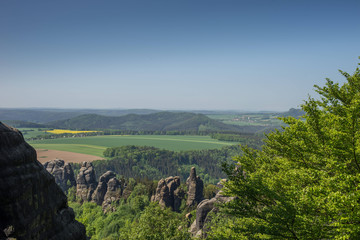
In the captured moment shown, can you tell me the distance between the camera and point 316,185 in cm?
1123

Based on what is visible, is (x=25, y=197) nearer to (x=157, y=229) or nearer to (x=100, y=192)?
(x=157, y=229)

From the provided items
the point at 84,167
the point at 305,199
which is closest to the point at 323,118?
the point at 305,199

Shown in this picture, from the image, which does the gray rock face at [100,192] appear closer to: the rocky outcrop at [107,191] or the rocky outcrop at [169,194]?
the rocky outcrop at [107,191]

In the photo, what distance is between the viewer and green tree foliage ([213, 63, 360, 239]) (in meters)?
9.00

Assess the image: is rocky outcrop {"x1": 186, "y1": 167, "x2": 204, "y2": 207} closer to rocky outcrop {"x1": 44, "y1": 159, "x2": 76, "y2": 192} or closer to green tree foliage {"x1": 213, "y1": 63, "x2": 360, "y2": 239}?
green tree foliage {"x1": 213, "y1": 63, "x2": 360, "y2": 239}

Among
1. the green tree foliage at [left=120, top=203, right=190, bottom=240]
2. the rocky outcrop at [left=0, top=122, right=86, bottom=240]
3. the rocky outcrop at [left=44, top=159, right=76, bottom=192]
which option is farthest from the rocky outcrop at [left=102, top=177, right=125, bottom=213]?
the rocky outcrop at [left=0, top=122, right=86, bottom=240]

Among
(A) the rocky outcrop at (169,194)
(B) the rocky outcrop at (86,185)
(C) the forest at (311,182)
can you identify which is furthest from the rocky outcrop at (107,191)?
(C) the forest at (311,182)

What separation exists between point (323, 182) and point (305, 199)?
1.42 metres

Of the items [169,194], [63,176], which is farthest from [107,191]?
[63,176]

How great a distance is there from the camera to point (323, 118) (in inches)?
547

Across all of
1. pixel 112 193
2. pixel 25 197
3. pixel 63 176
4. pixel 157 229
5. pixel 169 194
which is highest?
pixel 25 197

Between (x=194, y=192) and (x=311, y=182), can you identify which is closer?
(x=311, y=182)

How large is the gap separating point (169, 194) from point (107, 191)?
92.8 feet

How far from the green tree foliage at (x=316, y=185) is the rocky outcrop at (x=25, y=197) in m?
11.4
